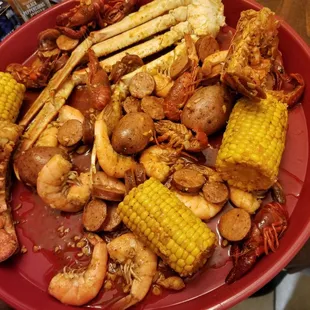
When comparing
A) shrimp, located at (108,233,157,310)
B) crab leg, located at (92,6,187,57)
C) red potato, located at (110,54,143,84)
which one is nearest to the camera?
shrimp, located at (108,233,157,310)

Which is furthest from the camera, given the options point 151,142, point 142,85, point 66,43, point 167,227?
point 66,43

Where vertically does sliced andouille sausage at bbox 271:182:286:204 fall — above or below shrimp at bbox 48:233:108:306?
below

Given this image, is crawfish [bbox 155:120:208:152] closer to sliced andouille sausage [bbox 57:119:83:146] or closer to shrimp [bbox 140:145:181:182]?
shrimp [bbox 140:145:181:182]

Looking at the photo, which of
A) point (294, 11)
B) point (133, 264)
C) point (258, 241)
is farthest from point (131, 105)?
point (294, 11)

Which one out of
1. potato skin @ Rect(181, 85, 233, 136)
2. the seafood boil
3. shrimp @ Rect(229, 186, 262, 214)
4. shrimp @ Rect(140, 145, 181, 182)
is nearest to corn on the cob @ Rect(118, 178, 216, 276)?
the seafood boil

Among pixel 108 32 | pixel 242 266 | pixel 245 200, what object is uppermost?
pixel 108 32

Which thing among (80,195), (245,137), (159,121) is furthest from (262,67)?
(80,195)

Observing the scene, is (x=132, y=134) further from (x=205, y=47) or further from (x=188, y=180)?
(x=205, y=47)
